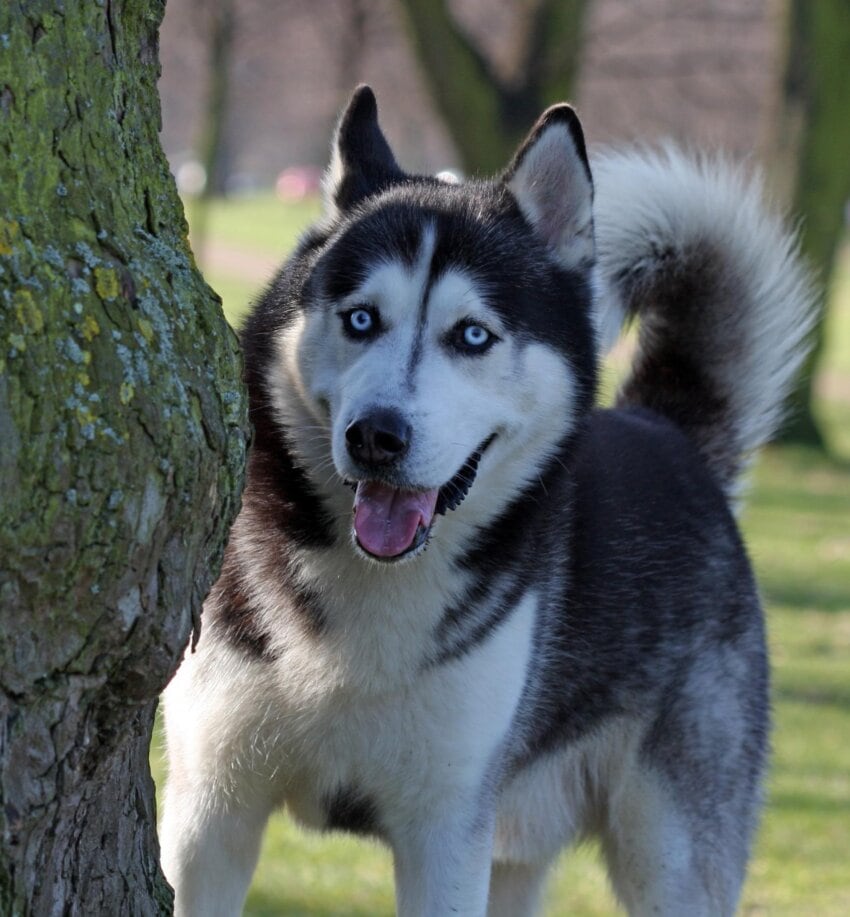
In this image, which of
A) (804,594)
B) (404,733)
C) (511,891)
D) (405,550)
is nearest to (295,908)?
(511,891)

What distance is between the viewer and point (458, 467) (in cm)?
302

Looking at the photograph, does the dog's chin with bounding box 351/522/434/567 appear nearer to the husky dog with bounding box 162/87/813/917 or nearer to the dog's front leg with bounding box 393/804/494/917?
the husky dog with bounding box 162/87/813/917

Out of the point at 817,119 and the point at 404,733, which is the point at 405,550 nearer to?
the point at 404,733

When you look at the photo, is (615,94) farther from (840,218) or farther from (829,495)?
(829,495)

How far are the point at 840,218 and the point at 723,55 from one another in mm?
6836

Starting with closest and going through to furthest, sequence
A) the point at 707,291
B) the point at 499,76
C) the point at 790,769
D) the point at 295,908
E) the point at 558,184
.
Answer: the point at 558,184, the point at 707,291, the point at 295,908, the point at 790,769, the point at 499,76

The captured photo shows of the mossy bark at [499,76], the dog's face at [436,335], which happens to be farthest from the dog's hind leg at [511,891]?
the mossy bark at [499,76]

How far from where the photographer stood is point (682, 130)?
14.2 metres

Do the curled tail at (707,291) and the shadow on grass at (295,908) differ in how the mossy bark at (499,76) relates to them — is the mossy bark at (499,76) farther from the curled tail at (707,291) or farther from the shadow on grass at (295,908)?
the shadow on grass at (295,908)

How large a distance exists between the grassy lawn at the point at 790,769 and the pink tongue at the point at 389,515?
0.85 metres

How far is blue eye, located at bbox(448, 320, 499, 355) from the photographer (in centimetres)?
311

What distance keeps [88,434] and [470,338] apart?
3.57 ft

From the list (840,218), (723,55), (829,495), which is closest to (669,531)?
(829,495)

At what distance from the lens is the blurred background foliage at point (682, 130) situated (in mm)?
5566
